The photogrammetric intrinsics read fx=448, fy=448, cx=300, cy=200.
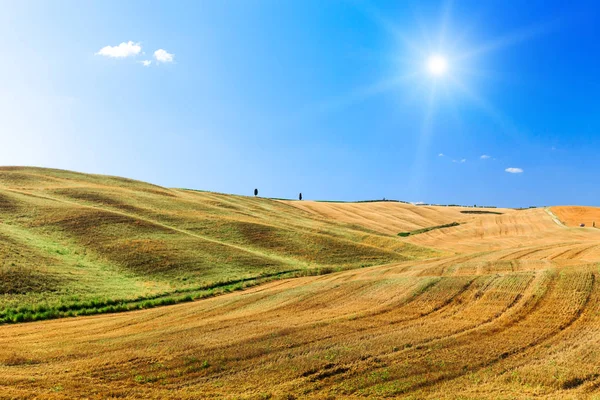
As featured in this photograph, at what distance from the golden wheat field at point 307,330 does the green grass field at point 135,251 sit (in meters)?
0.26

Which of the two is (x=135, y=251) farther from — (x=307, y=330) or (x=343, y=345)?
(x=343, y=345)

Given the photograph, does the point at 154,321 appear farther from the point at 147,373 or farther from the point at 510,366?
the point at 510,366

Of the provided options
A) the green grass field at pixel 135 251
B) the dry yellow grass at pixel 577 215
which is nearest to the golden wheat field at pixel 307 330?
the green grass field at pixel 135 251

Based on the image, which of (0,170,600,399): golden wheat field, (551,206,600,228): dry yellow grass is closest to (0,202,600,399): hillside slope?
(0,170,600,399): golden wheat field

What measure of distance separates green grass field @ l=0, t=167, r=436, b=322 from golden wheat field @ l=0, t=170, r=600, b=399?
257mm

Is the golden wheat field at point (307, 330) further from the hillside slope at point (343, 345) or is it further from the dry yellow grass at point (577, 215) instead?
the dry yellow grass at point (577, 215)

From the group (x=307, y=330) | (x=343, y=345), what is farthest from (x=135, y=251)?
(x=343, y=345)

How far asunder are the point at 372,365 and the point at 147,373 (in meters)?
7.20

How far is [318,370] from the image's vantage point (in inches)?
559

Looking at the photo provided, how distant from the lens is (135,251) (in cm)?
3712

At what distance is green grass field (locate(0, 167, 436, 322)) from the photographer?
27.4m

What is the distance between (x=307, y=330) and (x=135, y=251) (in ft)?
76.4

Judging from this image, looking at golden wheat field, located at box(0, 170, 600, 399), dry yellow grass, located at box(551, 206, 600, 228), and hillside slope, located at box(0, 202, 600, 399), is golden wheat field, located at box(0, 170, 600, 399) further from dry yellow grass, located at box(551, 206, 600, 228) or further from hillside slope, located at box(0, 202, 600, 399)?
dry yellow grass, located at box(551, 206, 600, 228)

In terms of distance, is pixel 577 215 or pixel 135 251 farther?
pixel 577 215
